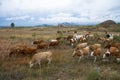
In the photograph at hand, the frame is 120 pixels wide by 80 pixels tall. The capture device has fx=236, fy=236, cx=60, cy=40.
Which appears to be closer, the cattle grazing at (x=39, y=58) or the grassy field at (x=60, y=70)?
the grassy field at (x=60, y=70)

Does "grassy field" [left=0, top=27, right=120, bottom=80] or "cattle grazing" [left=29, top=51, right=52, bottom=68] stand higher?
Answer: "cattle grazing" [left=29, top=51, right=52, bottom=68]

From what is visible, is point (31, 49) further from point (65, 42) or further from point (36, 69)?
point (65, 42)

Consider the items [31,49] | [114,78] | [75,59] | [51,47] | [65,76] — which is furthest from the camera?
[51,47]

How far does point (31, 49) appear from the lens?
681 inches

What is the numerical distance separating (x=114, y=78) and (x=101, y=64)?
10.5 feet

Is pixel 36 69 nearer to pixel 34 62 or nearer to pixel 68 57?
pixel 34 62

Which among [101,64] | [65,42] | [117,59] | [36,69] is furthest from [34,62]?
[65,42]

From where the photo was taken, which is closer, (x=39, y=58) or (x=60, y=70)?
(x=60, y=70)

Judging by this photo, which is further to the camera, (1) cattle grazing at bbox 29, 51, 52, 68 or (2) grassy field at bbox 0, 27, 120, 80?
(1) cattle grazing at bbox 29, 51, 52, 68

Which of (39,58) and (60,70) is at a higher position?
(39,58)

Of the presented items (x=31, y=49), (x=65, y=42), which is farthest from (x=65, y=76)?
(x=65, y=42)

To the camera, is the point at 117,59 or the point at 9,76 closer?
the point at 9,76

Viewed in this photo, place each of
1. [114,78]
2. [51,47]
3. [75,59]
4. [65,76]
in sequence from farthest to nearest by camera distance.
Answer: [51,47] → [75,59] → [65,76] → [114,78]

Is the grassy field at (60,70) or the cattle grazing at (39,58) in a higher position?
the cattle grazing at (39,58)
